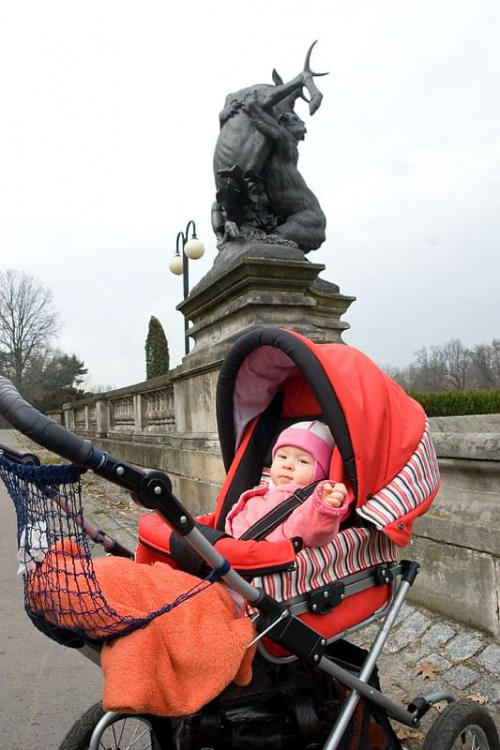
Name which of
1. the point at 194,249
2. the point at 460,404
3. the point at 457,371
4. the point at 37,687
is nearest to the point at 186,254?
the point at 194,249

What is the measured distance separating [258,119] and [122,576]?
5455mm

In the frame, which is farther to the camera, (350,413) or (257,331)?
(257,331)

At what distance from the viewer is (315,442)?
2.30 meters

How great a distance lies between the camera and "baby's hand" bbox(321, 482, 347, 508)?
1.80 m

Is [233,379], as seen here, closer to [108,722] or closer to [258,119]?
[108,722]

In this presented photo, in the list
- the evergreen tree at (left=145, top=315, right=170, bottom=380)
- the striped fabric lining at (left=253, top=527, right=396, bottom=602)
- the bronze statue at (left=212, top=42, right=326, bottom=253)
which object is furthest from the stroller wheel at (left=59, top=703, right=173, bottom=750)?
the evergreen tree at (left=145, top=315, right=170, bottom=380)

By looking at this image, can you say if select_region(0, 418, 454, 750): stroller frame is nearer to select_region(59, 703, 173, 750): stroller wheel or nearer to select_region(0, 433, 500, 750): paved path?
select_region(59, 703, 173, 750): stroller wheel

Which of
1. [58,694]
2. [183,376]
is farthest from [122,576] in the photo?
[183,376]

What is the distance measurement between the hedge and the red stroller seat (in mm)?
9172

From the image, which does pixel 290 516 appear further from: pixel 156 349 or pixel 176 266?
pixel 156 349

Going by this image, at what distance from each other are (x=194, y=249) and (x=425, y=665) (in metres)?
10.5

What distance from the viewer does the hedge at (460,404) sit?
11031mm

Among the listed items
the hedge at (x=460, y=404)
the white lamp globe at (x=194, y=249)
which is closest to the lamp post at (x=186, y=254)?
the white lamp globe at (x=194, y=249)

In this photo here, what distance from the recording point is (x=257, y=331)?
2.31 meters
